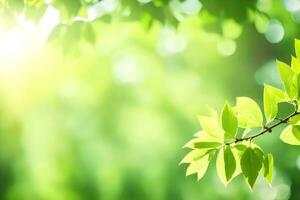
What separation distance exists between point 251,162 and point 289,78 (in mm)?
258

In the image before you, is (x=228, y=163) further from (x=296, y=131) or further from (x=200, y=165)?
(x=296, y=131)

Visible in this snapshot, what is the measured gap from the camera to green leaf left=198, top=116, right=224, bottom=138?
56.5 inches

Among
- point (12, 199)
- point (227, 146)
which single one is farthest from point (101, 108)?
point (227, 146)

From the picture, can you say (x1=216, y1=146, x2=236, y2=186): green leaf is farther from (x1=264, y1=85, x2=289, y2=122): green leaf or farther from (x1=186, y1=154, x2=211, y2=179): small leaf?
(x1=264, y1=85, x2=289, y2=122): green leaf

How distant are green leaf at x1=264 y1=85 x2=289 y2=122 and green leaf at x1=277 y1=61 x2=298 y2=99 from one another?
0.06 ft

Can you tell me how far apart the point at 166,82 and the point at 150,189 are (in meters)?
2.25

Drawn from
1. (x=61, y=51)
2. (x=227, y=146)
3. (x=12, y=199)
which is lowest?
(x=12, y=199)

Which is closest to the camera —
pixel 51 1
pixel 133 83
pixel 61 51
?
pixel 51 1

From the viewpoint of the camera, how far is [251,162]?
142 cm

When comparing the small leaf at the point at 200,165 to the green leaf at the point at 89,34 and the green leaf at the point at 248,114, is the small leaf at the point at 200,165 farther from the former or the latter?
the green leaf at the point at 89,34

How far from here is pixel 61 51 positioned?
9.10 ft

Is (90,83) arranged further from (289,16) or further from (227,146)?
(227,146)

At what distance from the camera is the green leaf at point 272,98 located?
1378mm

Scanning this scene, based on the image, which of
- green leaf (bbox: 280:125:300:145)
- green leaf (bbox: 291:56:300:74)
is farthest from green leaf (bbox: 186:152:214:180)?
green leaf (bbox: 291:56:300:74)
